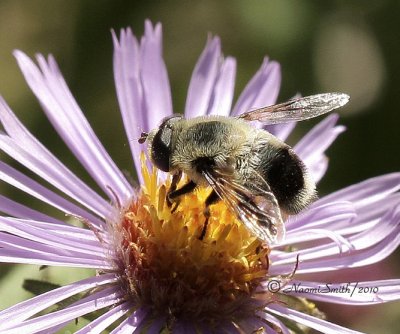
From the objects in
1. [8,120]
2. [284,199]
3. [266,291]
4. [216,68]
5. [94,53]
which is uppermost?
[94,53]

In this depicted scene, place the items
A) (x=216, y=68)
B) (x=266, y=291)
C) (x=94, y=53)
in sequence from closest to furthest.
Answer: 1. (x=266, y=291)
2. (x=216, y=68)
3. (x=94, y=53)

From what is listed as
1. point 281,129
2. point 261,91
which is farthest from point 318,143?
point 261,91

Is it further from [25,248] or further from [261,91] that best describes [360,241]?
[25,248]

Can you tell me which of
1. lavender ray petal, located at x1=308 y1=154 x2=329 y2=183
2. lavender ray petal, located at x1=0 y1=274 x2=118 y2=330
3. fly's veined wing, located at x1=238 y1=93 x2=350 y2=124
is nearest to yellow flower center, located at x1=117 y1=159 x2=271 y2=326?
lavender ray petal, located at x1=0 y1=274 x2=118 y2=330

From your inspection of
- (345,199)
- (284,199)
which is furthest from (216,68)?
(284,199)

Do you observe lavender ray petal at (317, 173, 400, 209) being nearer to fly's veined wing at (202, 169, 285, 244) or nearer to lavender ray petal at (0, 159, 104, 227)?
fly's veined wing at (202, 169, 285, 244)

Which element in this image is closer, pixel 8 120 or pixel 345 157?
pixel 8 120

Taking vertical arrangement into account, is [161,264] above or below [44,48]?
below

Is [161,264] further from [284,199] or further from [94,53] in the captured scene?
[94,53]
